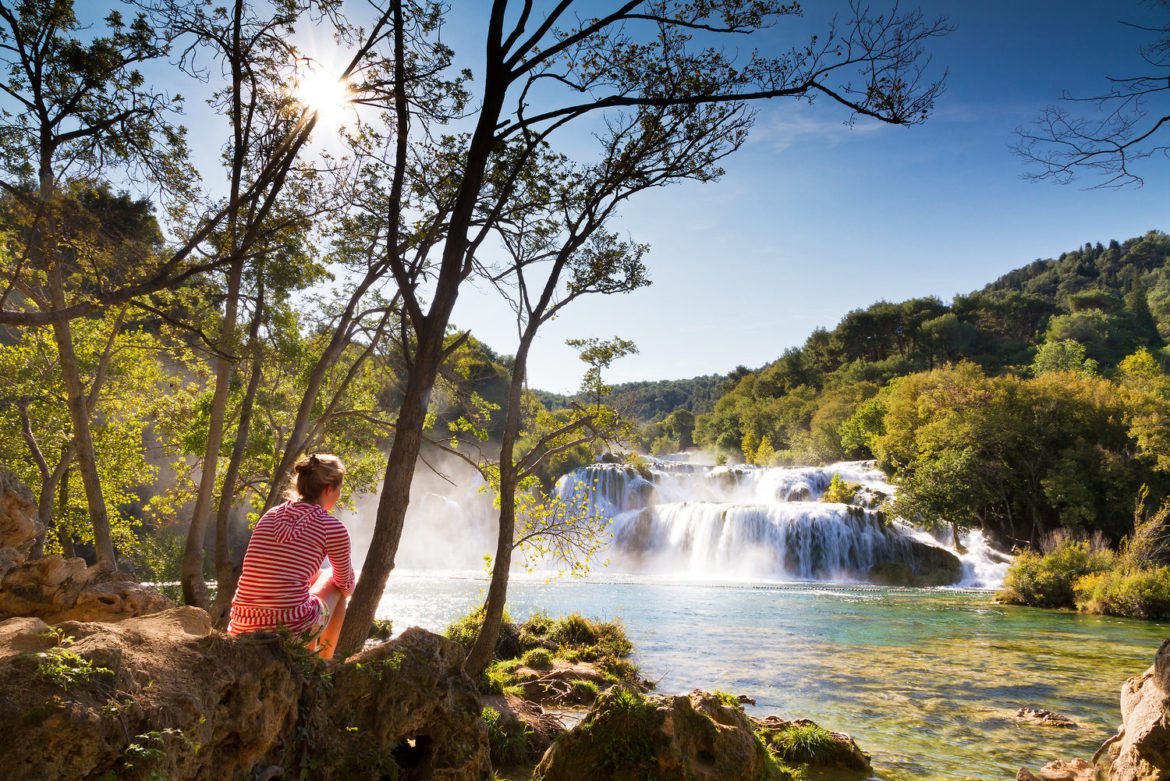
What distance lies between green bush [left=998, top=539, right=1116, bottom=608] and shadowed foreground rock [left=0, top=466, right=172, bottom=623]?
23107 millimetres

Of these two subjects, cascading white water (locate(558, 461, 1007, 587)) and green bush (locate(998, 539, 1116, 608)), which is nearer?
green bush (locate(998, 539, 1116, 608))

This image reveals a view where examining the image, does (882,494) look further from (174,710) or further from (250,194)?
(174,710)

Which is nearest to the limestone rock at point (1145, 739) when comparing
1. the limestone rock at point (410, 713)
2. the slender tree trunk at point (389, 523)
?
the limestone rock at point (410, 713)

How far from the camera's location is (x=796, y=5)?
5.52 m

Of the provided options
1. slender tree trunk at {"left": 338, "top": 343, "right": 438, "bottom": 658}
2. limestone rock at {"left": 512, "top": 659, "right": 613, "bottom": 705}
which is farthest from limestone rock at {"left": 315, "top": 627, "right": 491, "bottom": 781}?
limestone rock at {"left": 512, "top": 659, "right": 613, "bottom": 705}

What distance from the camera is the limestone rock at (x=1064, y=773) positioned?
4637 millimetres

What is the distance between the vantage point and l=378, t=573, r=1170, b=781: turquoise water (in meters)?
7.01

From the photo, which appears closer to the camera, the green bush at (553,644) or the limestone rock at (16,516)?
the limestone rock at (16,516)

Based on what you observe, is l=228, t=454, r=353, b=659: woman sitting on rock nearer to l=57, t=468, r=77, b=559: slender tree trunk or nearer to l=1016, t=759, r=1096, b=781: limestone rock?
l=1016, t=759, r=1096, b=781: limestone rock

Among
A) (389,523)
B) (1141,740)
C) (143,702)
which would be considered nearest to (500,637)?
(389,523)

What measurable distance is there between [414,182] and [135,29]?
334 centimetres

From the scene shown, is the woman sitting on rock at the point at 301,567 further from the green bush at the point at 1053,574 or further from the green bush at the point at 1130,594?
the green bush at the point at 1053,574

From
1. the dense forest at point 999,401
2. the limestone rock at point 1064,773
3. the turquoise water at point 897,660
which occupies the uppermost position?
the dense forest at point 999,401

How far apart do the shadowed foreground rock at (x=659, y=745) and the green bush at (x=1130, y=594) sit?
61.2 ft
